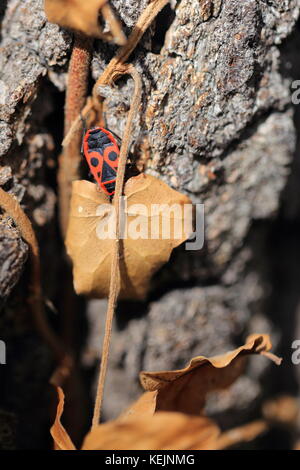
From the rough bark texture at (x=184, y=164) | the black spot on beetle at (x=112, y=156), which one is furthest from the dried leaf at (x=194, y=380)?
the black spot on beetle at (x=112, y=156)

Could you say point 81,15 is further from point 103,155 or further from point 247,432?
point 247,432

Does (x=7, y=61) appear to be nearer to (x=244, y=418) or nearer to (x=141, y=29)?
(x=141, y=29)

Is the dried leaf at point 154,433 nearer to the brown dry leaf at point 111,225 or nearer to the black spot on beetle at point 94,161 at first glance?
the brown dry leaf at point 111,225

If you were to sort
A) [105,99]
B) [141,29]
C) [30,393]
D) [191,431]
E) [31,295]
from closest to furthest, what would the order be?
[191,431] < [141,29] < [105,99] < [31,295] < [30,393]

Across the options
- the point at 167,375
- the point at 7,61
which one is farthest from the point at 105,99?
the point at 167,375

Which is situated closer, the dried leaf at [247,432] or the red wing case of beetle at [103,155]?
the red wing case of beetle at [103,155]

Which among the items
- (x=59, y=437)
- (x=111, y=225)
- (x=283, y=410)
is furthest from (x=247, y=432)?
(x=111, y=225)
